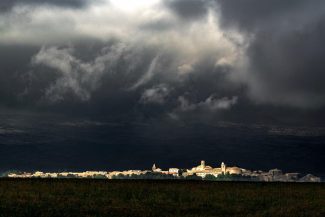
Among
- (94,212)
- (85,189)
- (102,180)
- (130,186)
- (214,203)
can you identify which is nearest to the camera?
(94,212)

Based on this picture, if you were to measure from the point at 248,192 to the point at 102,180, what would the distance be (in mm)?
18312

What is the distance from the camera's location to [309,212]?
51.1 meters

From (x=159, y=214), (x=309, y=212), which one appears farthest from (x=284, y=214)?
(x=159, y=214)

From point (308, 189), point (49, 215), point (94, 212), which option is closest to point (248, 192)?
point (308, 189)

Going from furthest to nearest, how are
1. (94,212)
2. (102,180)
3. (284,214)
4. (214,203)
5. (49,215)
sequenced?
1. (102,180)
2. (214,203)
3. (284,214)
4. (94,212)
5. (49,215)

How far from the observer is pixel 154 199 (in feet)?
181

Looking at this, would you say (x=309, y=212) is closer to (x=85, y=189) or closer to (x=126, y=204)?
(x=126, y=204)

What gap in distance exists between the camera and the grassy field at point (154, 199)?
47219 millimetres

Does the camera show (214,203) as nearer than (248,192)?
Yes

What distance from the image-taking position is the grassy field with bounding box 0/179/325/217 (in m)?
47.2

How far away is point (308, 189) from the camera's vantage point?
6906cm

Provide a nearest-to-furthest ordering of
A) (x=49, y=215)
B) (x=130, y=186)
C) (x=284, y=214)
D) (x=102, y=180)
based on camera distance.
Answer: (x=49, y=215), (x=284, y=214), (x=130, y=186), (x=102, y=180)

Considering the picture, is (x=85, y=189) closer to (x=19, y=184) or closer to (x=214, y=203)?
(x=19, y=184)

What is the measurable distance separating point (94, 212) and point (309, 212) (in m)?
20.3
